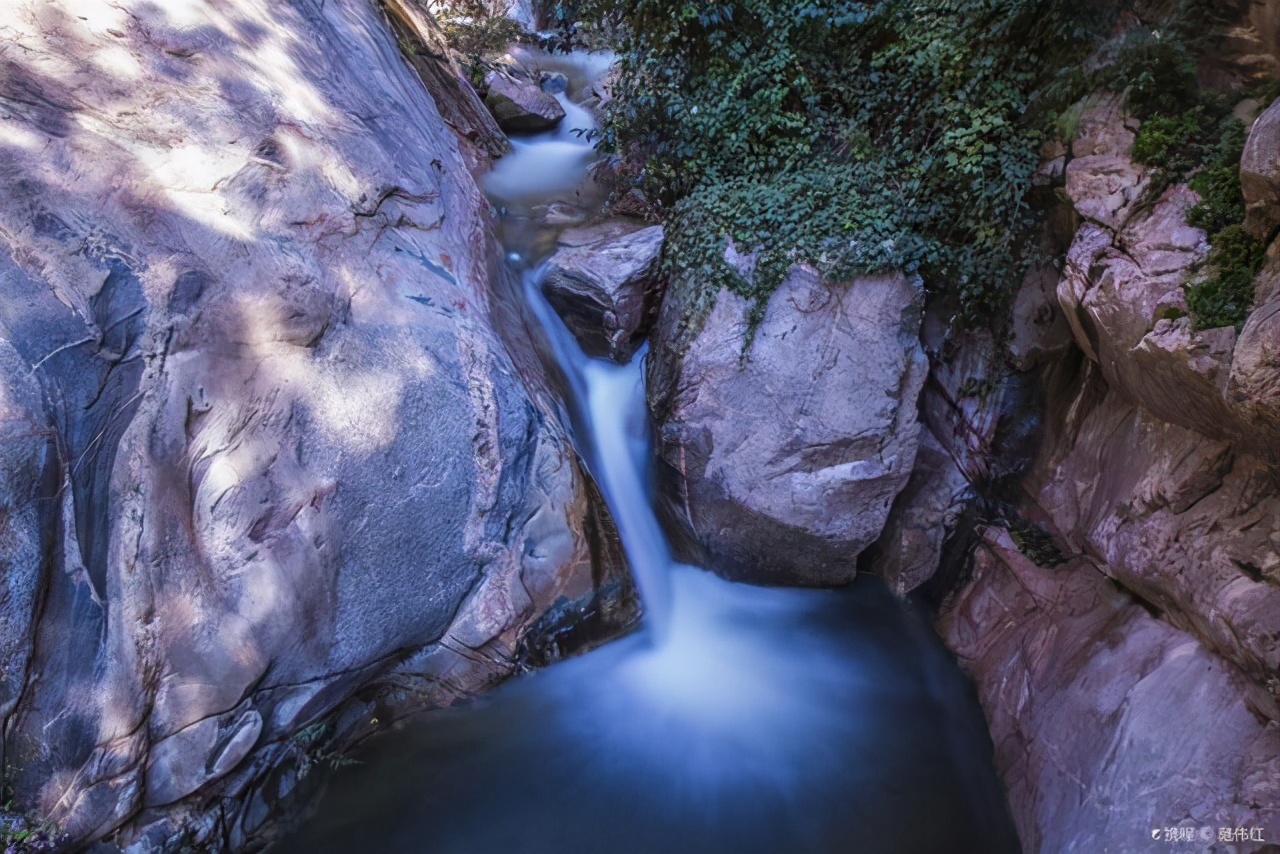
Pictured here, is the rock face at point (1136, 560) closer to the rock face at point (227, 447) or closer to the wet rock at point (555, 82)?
the rock face at point (227, 447)

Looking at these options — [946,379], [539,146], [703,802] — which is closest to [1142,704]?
[703,802]

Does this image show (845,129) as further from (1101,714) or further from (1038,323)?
(1101,714)

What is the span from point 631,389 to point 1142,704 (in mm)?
3836

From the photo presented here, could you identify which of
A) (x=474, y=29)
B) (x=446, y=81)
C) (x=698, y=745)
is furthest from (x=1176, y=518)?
(x=474, y=29)

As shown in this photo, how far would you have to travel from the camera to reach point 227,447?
363 cm

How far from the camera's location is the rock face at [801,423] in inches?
201

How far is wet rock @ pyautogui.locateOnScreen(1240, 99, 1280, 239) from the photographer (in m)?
2.81

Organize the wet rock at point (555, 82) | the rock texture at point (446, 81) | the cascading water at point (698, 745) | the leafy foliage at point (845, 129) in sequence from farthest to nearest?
the wet rock at point (555, 82)
the rock texture at point (446, 81)
the leafy foliage at point (845, 129)
the cascading water at point (698, 745)

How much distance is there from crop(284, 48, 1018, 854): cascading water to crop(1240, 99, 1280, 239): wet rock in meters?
3.14

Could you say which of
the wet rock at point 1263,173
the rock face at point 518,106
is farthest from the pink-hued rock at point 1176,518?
the rock face at point 518,106

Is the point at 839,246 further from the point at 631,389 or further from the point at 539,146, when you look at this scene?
the point at 539,146

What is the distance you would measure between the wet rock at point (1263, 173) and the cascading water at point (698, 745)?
124 inches

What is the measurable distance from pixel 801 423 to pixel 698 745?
7.25ft

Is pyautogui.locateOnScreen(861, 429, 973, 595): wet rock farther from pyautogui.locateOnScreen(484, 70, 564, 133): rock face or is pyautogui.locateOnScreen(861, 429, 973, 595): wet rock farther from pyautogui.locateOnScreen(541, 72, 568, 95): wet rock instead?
pyautogui.locateOnScreen(541, 72, 568, 95): wet rock
